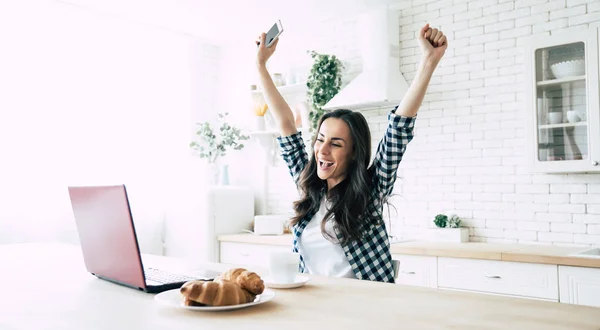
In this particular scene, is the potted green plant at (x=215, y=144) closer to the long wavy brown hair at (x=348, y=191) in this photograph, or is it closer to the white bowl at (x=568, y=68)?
the white bowl at (x=568, y=68)

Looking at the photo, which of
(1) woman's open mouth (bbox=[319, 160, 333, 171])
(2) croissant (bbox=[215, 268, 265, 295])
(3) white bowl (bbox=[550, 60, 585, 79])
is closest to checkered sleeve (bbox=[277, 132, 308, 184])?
(1) woman's open mouth (bbox=[319, 160, 333, 171])

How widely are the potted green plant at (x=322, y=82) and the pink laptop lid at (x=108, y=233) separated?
2856mm

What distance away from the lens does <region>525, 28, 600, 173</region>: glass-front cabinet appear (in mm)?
2998

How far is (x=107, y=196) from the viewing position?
1.39 meters

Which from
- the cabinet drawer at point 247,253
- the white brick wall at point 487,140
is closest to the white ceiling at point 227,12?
the white brick wall at point 487,140

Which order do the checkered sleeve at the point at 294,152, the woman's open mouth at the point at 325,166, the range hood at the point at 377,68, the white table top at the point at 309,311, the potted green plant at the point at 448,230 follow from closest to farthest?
the white table top at the point at 309,311
the woman's open mouth at the point at 325,166
the checkered sleeve at the point at 294,152
the potted green plant at the point at 448,230
the range hood at the point at 377,68

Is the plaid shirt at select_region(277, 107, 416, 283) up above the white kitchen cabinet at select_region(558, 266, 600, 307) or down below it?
above

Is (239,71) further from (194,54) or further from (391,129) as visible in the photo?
(391,129)

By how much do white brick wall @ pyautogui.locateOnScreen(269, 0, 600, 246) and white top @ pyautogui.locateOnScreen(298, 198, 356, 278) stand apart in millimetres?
1914

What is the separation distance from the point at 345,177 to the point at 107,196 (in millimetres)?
925

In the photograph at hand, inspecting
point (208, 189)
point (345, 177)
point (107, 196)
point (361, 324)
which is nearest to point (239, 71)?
point (208, 189)

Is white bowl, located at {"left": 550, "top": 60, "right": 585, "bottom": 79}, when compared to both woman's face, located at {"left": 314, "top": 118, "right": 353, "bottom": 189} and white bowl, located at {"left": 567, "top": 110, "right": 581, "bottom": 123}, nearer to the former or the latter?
white bowl, located at {"left": 567, "top": 110, "right": 581, "bottom": 123}

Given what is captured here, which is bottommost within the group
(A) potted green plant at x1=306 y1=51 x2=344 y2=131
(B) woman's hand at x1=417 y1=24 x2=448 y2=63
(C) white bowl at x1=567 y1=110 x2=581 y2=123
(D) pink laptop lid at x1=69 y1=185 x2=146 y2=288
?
(D) pink laptop lid at x1=69 y1=185 x2=146 y2=288

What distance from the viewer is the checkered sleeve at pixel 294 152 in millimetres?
2201
